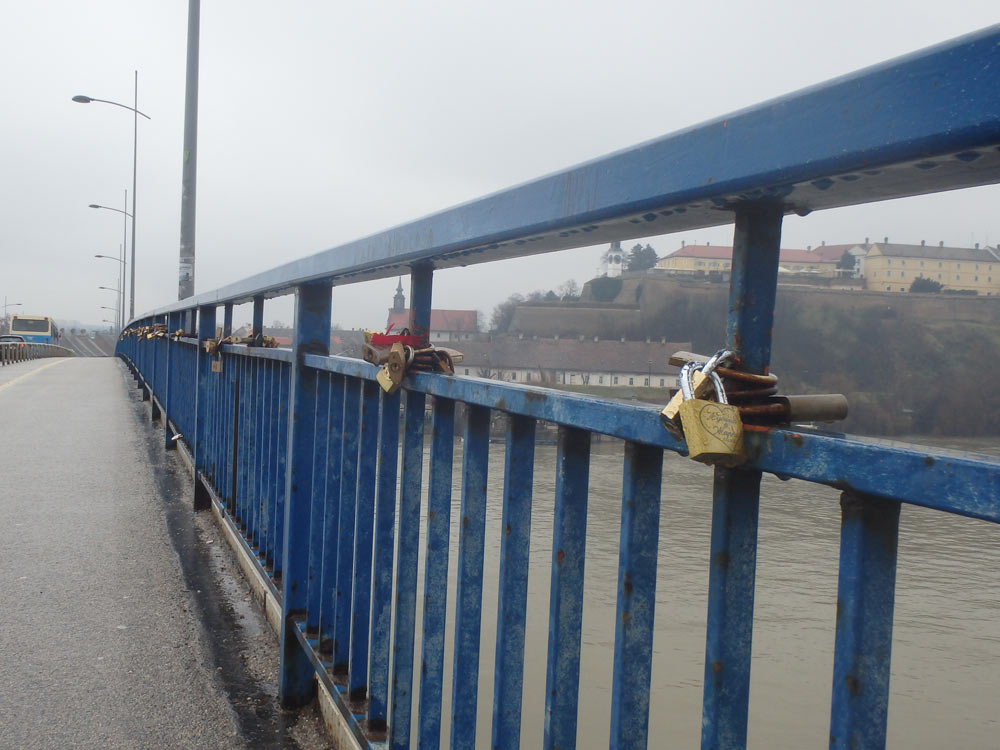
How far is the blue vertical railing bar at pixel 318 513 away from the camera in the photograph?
8.64 feet

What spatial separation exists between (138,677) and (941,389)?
2.72 m

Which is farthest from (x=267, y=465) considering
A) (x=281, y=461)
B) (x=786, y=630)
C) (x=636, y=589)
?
(x=786, y=630)

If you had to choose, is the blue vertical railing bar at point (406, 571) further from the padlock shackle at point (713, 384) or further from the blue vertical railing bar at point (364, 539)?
the padlock shackle at point (713, 384)

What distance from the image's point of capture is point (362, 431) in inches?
89.4

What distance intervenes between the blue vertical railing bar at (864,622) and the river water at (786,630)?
22.5ft

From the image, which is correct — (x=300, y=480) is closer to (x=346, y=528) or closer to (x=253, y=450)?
(x=346, y=528)

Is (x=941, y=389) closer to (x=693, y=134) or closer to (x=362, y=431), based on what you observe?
(x=362, y=431)

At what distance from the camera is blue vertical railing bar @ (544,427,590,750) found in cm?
132

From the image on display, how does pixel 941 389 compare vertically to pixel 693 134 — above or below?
below

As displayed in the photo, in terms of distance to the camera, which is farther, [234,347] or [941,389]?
[234,347]

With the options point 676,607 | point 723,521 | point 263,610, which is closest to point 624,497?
point 723,521

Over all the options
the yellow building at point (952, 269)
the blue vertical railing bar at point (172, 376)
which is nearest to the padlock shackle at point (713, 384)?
the yellow building at point (952, 269)

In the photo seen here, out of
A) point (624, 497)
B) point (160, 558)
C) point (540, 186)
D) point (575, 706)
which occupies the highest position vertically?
point (540, 186)

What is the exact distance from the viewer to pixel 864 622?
2.82 feet
